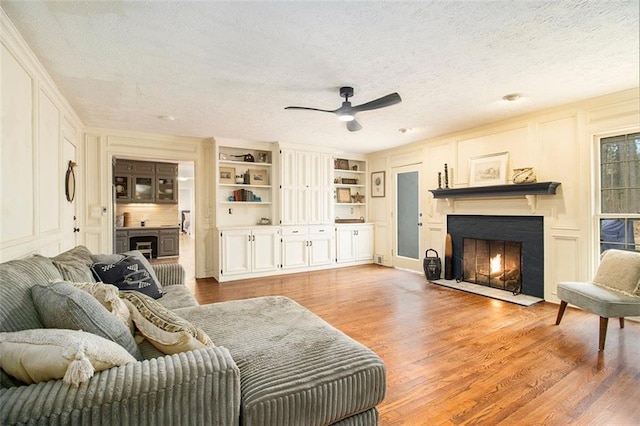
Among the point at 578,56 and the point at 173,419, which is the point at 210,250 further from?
the point at 578,56

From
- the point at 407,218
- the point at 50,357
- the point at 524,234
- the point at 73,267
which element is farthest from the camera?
the point at 407,218

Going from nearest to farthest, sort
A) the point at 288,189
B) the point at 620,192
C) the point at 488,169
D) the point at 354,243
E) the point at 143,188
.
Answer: the point at 620,192
the point at 488,169
the point at 288,189
the point at 354,243
the point at 143,188

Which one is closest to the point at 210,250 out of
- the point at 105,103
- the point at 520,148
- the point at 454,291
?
the point at 105,103

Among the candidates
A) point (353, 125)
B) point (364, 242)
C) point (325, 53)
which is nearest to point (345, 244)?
point (364, 242)

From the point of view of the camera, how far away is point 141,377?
3.37 feet

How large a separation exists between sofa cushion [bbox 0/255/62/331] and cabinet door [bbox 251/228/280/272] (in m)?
3.84

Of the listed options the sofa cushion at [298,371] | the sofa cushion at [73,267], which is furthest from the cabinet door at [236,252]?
the sofa cushion at [298,371]

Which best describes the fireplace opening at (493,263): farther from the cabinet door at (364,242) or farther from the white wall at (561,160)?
the cabinet door at (364,242)

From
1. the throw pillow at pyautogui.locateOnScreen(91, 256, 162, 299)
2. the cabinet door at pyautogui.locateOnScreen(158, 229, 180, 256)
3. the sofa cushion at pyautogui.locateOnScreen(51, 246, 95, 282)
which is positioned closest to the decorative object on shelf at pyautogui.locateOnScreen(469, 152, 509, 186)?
the throw pillow at pyautogui.locateOnScreen(91, 256, 162, 299)

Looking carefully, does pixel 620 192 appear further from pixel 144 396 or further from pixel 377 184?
pixel 144 396

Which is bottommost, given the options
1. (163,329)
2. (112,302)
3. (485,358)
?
(485,358)

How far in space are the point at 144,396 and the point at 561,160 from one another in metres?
4.67

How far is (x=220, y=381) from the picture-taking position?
43.8 inches

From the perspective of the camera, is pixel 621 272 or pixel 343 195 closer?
pixel 621 272
